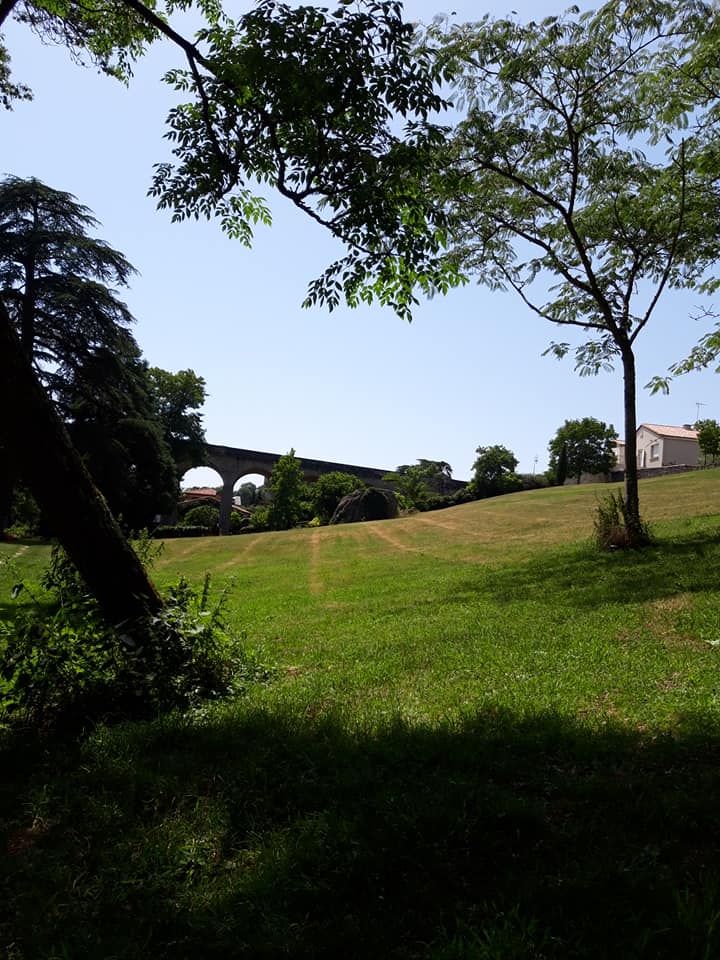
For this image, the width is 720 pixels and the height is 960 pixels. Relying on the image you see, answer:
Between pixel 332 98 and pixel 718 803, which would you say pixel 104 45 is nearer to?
pixel 332 98

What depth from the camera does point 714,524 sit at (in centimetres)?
1441

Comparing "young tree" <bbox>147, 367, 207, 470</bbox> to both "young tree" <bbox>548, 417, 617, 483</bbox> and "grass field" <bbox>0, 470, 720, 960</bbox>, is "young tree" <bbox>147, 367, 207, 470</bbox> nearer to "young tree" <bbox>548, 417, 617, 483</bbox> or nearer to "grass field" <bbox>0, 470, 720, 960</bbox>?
"young tree" <bbox>548, 417, 617, 483</bbox>

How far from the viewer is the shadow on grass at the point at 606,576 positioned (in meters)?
8.12

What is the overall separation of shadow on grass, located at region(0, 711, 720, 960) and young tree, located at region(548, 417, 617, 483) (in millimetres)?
60214

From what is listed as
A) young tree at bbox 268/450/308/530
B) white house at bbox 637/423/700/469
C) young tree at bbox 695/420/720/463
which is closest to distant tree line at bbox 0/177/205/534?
young tree at bbox 268/450/308/530

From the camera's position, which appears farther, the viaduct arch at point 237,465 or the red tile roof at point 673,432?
the red tile roof at point 673,432

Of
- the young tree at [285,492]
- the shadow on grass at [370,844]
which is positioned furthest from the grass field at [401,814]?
the young tree at [285,492]

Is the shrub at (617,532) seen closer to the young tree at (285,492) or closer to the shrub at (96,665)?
the shrub at (96,665)

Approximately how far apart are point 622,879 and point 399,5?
620cm

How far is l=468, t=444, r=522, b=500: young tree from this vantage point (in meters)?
44.8

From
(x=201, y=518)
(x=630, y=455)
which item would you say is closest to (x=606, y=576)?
(x=630, y=455)

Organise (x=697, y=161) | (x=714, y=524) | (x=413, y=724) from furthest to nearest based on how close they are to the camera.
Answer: (x=714, y=524) → (x=697, y=161) → (x=413, y=724)

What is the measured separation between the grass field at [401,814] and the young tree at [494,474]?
38966mm

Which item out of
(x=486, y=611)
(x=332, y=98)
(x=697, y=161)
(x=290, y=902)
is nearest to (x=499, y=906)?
(x=290, y=902)
